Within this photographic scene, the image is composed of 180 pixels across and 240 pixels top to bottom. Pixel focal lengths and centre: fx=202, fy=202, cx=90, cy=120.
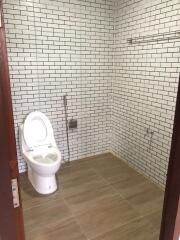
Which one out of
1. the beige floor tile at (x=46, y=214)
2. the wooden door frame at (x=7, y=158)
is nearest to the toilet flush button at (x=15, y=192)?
the wooden door frame at (x=7, y=158)

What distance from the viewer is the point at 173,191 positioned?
920 millimetres

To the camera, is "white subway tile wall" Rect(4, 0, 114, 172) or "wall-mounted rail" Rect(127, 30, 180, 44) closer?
"wall-mounted rail" Rect(127, 30, 180, 44)

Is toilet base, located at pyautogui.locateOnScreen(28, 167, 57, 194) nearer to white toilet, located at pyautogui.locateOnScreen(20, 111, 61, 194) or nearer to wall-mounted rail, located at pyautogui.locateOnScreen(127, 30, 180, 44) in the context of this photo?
white toilet, located at pyautogui.locateOnScreen(20, 111, 61, 194)

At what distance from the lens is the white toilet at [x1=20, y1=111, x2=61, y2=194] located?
236 centimetres

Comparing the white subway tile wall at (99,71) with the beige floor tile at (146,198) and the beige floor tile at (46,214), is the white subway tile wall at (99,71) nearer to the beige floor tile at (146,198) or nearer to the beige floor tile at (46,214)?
the beige floor tile at (146,198)

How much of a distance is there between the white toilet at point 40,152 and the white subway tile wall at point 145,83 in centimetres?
121

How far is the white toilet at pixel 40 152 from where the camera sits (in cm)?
236

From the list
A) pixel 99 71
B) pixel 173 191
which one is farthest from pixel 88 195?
pixel 99 71

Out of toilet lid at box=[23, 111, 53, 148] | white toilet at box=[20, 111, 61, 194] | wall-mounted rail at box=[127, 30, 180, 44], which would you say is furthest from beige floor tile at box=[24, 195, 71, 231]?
wall-mounted rail at box=[127, 30, 180, 44]

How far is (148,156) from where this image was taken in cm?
285

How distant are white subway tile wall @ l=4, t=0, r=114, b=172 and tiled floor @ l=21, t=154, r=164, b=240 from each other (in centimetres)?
62

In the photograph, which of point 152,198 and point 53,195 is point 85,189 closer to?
point 53,195

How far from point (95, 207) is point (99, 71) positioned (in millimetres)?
2027

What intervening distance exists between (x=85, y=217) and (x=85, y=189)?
51cm
